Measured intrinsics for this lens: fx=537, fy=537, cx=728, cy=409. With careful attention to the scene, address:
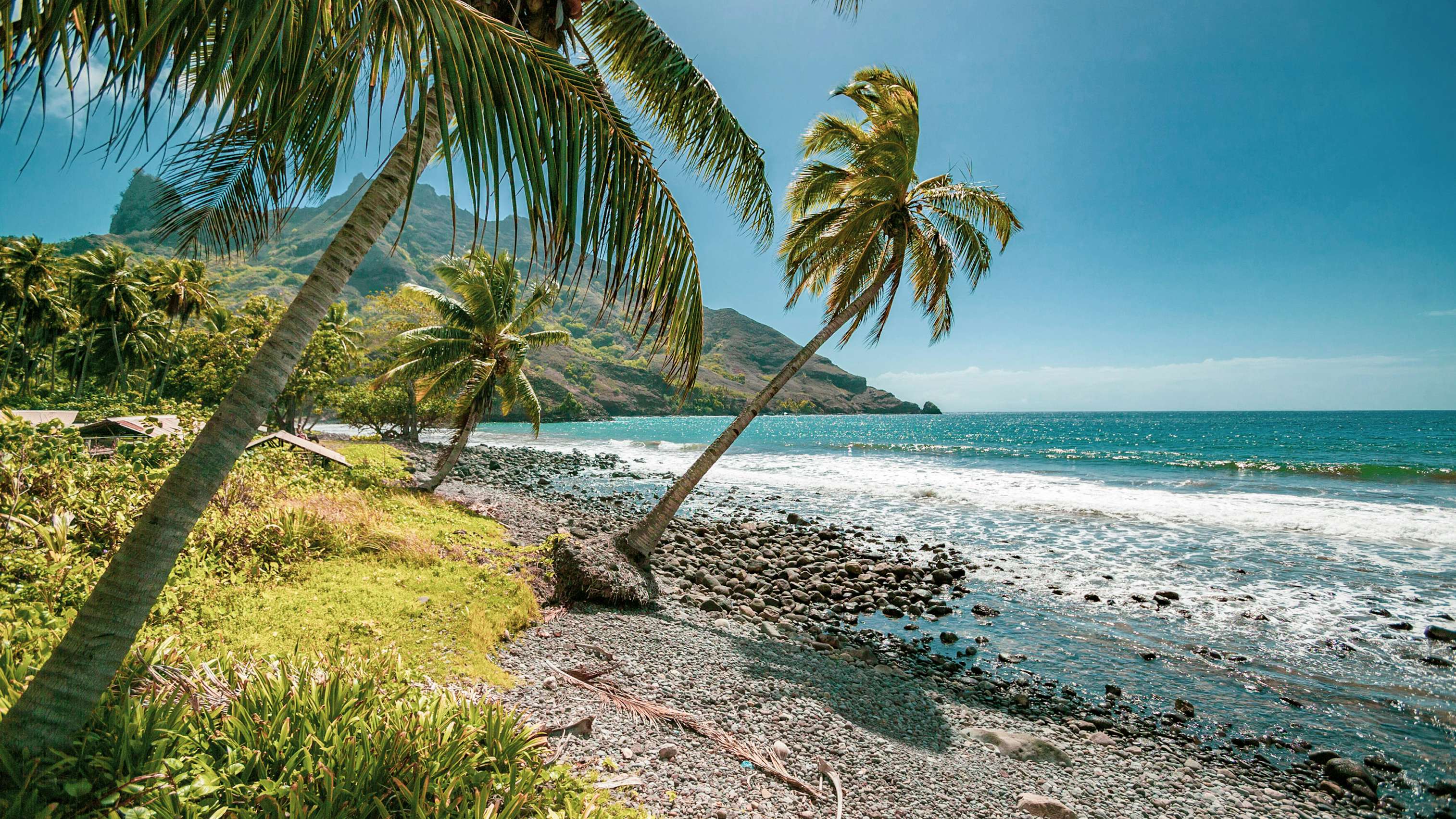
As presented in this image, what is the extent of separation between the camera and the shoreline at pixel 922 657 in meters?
5.09

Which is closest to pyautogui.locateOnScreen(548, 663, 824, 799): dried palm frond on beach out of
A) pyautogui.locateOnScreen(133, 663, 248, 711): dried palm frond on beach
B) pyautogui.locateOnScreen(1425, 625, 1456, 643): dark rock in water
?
Result: pyautogui.locateOnScreen(133, 663, 248, 711): dried palm frond on beach

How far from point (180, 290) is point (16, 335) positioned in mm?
5476

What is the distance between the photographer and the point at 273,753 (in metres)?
2.48

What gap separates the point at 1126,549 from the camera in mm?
13953

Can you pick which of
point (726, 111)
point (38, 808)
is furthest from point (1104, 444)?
point (38, 808)

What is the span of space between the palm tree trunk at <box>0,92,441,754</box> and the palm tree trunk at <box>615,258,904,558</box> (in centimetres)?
697

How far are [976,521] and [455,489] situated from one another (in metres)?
17.8

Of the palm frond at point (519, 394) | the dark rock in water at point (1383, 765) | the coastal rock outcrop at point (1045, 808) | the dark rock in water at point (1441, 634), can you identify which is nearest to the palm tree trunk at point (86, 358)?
the palm frond at point (519, 394)

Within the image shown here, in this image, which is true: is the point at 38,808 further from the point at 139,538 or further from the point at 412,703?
the point at 412,703

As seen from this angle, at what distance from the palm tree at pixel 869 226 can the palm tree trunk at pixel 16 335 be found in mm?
27156

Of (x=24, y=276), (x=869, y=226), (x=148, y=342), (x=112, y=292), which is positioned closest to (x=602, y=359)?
(x=148, y=342)

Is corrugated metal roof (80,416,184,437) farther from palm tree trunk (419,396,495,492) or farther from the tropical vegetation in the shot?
the tropical vegetation

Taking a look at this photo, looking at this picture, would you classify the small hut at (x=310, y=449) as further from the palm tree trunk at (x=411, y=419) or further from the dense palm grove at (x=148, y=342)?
the palm tree trunk at (x=411, y=419)

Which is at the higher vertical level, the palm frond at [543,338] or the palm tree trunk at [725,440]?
the palm frond at [543,338]
